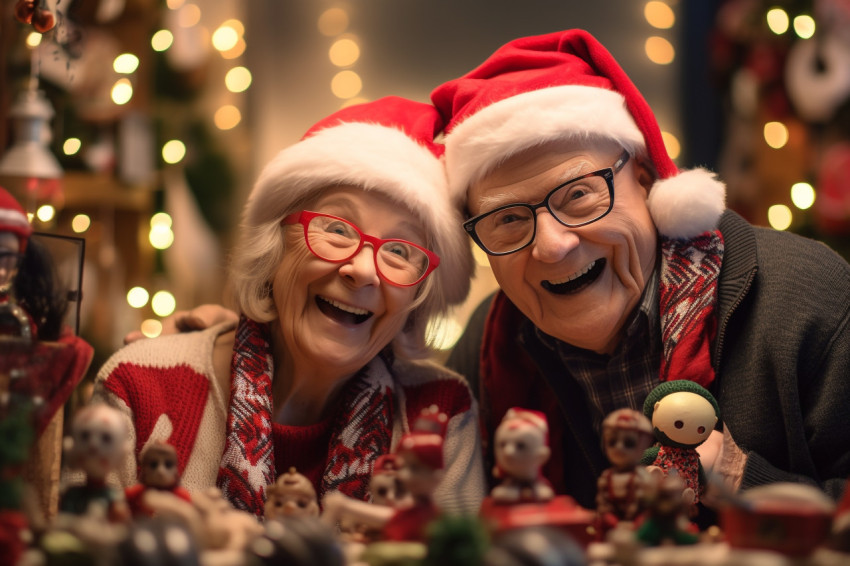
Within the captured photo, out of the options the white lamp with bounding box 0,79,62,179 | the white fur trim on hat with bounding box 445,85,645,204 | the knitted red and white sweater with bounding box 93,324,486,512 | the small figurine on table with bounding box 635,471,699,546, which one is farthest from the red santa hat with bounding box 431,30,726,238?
the white lamp with bounding box 0,79,62,179

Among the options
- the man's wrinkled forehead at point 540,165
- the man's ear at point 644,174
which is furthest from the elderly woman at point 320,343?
the man's ear at point 644,174

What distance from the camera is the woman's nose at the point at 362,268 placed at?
1.49 meters

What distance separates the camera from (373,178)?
1.53 meters

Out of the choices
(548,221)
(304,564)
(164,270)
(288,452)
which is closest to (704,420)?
(548,221)

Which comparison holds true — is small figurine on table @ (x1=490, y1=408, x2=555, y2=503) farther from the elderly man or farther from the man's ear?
the man's ear

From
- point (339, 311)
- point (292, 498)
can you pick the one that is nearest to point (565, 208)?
point (339, 311)

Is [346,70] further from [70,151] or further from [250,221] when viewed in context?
[250,221]

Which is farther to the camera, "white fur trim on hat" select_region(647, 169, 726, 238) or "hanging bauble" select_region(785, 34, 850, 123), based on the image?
"hanging bauble" select_region(785, 34, 850, 123)

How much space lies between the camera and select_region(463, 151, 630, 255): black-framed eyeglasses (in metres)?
1.52

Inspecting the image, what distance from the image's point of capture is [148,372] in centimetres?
150

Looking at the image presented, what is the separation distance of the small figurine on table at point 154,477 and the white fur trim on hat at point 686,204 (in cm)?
96

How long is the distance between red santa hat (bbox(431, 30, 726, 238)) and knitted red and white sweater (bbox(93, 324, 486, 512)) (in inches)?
15.9

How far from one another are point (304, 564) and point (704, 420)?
618 millimetres

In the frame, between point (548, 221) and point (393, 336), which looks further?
point (393, 336)
